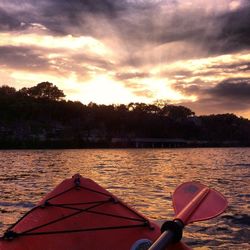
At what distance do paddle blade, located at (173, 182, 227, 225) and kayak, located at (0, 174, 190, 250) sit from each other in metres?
0.62

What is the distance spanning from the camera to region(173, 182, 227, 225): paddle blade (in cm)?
664

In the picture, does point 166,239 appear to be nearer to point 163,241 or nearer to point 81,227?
point 163,241

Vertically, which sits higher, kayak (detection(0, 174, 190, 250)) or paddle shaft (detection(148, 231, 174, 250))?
paddle shaft (detection(148, 231, 174, 250))

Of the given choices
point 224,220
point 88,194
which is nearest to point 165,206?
point 224,220

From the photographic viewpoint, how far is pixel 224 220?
40.3 feet

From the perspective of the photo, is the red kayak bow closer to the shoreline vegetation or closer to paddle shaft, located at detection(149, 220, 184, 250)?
A: paddle shaft, located at detection(149, 220, 184, 250)

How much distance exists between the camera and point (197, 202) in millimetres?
7246

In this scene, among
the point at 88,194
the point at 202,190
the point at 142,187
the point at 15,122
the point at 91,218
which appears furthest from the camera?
the point at 15,122

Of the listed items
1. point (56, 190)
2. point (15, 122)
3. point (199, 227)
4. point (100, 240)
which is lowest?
point (199, 227)

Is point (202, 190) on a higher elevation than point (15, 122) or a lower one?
lower

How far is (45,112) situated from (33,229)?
184m

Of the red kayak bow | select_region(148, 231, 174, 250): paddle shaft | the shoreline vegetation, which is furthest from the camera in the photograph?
the shoreline vegetation

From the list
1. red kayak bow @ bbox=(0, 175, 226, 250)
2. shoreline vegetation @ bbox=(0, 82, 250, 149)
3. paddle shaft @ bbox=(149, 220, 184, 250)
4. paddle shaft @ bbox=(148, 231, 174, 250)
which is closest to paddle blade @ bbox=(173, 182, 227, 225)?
red kayak bow @ bbox=(0, 175, 226, 250)

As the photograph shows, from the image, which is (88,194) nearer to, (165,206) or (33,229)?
(33,229)
